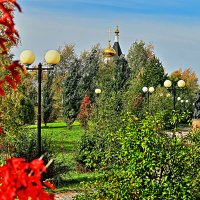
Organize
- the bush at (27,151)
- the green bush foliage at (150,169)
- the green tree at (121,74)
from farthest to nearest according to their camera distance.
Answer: the green tree at (121,74), the bush at (27,151), the green bush foliage at (150,169)

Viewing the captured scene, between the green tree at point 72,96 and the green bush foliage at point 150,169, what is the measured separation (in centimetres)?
2518

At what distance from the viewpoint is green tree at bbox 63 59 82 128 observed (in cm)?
3197

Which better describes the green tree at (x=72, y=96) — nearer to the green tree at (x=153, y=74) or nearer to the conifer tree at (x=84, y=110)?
the conifer tree at (x=84, y=110)

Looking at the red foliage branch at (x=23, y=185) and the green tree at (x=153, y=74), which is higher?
the green tree at (x=153, y=74)

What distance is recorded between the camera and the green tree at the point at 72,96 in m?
32.0

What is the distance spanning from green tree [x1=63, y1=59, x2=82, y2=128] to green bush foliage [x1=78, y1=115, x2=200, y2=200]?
25.2m

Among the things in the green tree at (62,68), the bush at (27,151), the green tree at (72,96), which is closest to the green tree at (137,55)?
the green tree at (62,68)

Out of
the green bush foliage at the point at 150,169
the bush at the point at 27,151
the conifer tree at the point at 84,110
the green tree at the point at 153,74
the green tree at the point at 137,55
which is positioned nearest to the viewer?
the green bush foliage at the point at 150,169

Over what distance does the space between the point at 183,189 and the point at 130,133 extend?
946 mm

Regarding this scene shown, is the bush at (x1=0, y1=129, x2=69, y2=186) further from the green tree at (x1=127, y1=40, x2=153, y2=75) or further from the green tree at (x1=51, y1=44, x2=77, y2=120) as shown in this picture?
the green tree at (x1=127, y1=40, x2=153, y2=75)

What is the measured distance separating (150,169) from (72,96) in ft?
88.2

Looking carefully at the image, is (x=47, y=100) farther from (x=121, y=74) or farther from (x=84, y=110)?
(x=121, y=74)

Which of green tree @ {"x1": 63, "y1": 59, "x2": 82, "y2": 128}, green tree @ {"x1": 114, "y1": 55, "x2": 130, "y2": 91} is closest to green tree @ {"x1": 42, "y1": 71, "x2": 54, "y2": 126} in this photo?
green tree @ {"x1": 63, "y1": 59, "x2": 82, "y2": 128}

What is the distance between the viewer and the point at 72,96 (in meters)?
32.4
